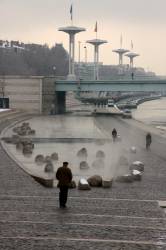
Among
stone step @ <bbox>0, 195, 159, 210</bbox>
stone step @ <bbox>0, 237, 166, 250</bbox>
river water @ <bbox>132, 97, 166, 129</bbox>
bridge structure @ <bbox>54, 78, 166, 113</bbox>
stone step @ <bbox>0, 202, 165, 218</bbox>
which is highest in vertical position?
bridge structure @ <bbox>54, 78, 166, 113</bbox>

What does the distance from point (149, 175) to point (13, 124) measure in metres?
47.9

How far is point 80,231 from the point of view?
45.4 feet

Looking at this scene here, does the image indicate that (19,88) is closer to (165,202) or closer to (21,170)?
(21,170)

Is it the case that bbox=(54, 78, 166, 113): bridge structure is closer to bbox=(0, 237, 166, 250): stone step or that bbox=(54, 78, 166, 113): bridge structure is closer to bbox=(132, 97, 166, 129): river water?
bbox=(132, 97, 166, 129): river water

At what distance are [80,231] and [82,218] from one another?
1634mm

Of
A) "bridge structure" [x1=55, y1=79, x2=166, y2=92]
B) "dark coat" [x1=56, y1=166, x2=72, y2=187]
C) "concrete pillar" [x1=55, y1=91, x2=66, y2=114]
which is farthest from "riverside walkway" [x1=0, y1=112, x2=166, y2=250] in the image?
"concrete pillar" [x1=55, y1=91, x2=66, y2=114]

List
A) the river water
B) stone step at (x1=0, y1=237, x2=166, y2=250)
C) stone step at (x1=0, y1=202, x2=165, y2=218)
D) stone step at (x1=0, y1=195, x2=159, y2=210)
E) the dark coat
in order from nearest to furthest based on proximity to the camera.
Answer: stone step at (x1=0, y1=237, x2=166, y2=250) < stone step at (x1=0, y1=202, x2=165, y2=218) < the dark coat < stone step at (x1=0, y1=195, x2=159, y2=210) < the river water

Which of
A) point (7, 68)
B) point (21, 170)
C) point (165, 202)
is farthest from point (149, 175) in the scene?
point (7, 68)

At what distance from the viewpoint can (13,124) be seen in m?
74.7

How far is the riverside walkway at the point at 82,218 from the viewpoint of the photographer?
12695 mm

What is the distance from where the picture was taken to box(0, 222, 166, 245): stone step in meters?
13.3

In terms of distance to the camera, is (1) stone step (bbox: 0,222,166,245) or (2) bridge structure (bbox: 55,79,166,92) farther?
(2) bridge structure (bbox: 55,79,166,92)

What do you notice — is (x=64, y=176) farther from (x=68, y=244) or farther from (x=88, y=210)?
(x=68, y=244)

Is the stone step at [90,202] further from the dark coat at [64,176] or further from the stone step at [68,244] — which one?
the stone step at [68,244]
